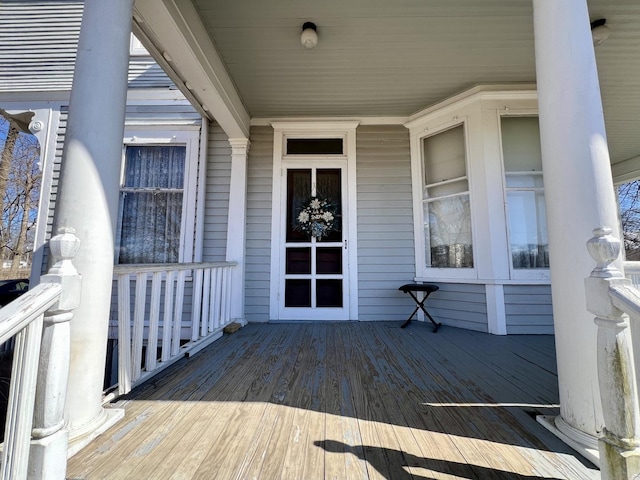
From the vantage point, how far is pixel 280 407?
161cm

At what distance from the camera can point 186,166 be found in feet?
12.9

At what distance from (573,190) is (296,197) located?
3118 mm

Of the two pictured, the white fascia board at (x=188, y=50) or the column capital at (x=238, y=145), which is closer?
the white fascia board at (x=188, y=50)

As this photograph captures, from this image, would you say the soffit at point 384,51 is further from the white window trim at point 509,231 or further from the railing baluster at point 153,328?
the railing baluster at point 153,328

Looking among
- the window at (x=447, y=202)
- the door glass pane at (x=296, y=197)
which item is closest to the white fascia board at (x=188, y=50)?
the door glass pane at (x=296, y=197)

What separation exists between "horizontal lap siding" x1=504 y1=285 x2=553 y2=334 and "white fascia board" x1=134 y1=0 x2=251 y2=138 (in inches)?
148

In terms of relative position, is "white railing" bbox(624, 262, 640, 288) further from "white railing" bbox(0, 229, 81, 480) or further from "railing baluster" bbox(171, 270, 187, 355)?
"railing baluster" bbox(171, 270, 187, 355)

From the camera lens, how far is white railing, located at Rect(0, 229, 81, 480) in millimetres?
848

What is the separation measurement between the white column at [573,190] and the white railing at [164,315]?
93.5 inches

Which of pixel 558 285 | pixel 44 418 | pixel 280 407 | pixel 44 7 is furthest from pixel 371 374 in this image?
pixel 44 7

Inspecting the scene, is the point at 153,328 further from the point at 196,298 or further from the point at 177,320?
the point at 196,298

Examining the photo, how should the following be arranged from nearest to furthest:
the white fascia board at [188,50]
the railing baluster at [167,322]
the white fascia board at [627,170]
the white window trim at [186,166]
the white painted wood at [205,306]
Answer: the white fascia board at [188,50]
the railing baluster at [167,322]
the white painted wood at [205,306]
the white window trim at [186,166]
the white fascia board at [627,170]

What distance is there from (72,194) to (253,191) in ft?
8.84

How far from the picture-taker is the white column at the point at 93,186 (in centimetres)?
134
